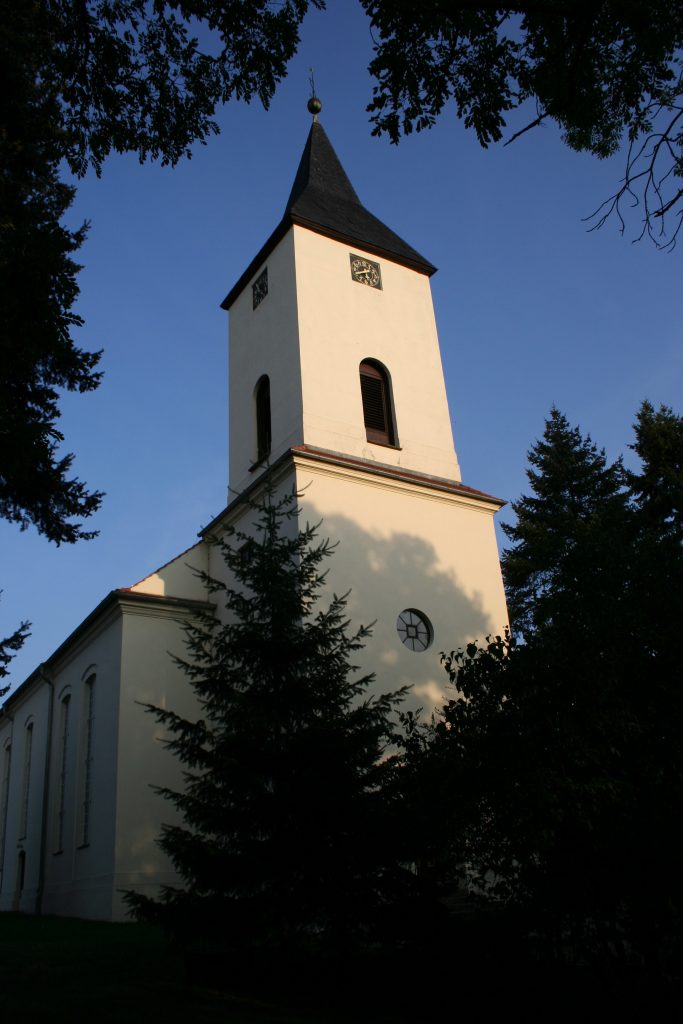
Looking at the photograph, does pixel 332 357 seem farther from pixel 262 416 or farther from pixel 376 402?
pixel 262 416

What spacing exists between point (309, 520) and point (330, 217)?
395 inches

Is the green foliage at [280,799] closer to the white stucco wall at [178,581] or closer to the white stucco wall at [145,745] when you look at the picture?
the white stucco wall at [145,745]

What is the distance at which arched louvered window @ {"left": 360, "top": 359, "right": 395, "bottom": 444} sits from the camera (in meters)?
19.4

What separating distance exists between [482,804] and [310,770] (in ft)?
6.38

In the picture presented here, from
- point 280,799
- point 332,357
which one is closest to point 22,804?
point 332,357

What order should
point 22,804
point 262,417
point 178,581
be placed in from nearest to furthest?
point 178,581 → point 262,417 → point 22,804

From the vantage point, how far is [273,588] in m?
9.84

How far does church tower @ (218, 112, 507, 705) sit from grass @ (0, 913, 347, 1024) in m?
7.17

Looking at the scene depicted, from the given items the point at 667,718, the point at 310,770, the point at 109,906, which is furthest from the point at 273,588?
the point at 109,906

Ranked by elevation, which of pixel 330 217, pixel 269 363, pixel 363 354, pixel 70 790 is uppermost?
pixel 330 217

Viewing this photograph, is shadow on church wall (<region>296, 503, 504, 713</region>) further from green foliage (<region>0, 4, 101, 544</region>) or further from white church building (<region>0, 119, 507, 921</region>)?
green foliage (<region>0, 4, 101, 544</region>)

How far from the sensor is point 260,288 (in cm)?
2234

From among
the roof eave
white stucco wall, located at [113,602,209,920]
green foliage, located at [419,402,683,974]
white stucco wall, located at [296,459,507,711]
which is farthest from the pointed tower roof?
green foliage, located at [419,402,683,974]

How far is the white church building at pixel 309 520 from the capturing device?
1656cm
